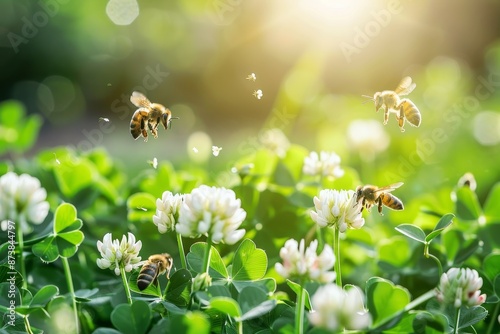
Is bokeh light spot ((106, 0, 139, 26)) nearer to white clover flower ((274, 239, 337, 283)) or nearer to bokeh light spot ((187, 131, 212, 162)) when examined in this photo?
bokeh light spot ((187, 131, 212, 162))

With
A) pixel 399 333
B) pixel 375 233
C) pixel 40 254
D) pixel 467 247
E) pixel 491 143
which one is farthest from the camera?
pixel 491 143

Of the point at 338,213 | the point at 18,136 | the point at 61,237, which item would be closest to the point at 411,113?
the point at 338,213

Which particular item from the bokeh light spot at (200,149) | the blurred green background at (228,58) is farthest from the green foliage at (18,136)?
the blurred green background at (228,58)

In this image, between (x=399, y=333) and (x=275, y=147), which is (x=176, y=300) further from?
(x=275, y=147)

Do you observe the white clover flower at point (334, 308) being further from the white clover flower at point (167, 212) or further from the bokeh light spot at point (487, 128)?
the bokeh light spot at point (487, 128)

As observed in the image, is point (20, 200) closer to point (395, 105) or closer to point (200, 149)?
point (395, 105)

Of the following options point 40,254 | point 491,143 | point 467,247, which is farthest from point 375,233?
point 491,143

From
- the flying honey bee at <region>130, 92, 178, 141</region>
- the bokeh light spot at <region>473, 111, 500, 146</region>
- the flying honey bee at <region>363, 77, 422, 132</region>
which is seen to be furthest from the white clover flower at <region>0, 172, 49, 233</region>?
the bokeh light spot at <region>473, 111, 500, 146</region>
